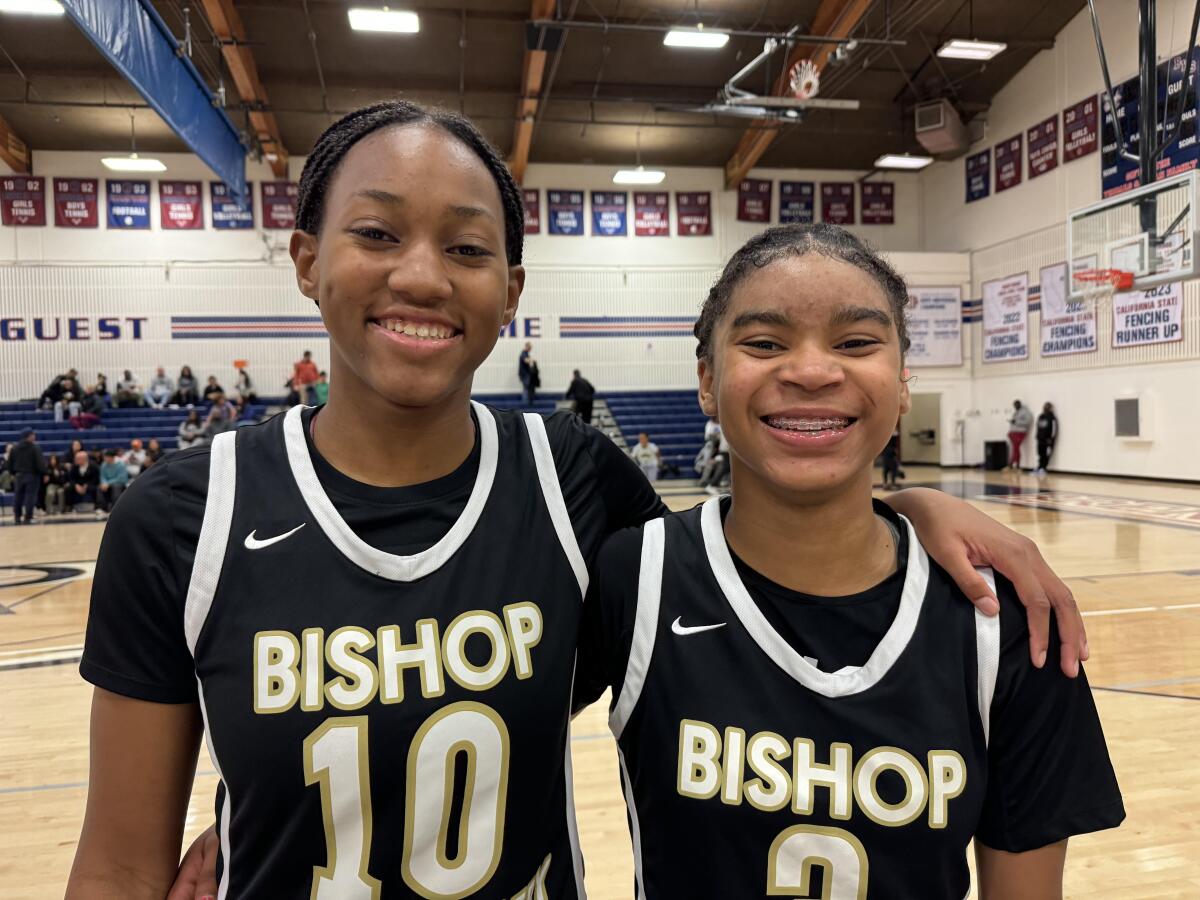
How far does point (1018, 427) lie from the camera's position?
51.0 ft

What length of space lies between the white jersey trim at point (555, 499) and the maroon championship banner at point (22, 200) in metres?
19.1

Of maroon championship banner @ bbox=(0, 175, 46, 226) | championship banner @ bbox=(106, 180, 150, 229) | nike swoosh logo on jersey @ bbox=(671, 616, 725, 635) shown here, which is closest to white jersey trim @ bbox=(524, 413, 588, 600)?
nike swoosh logo on jersey @ bbox=(671, 616, 725, 635)

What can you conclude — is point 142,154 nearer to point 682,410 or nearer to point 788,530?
point 682,410

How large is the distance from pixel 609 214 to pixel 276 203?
22.8ft

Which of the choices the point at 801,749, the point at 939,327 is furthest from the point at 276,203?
the point at 801,749

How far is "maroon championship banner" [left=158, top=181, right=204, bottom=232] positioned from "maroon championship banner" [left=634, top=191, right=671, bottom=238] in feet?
29.5

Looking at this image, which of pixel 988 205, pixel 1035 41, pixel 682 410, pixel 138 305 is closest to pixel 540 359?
pixel 682 410

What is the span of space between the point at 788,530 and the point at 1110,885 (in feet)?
5.82

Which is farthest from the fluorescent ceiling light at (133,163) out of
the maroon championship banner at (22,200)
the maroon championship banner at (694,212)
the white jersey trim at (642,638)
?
the white jersey trim at (642,638)

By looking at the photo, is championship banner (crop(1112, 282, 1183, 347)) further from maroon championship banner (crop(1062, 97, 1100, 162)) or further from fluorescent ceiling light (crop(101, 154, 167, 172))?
fluorescent ceiling light (crop(101, 154, 167, 172))

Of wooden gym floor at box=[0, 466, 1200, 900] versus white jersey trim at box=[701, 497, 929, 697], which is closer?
white jersey trim at box=[701, 497, 929, 697]

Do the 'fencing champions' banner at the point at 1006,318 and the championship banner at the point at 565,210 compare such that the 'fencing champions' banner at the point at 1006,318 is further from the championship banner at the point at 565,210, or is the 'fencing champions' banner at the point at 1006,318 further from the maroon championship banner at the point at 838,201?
the championship banner at the point at 565,210

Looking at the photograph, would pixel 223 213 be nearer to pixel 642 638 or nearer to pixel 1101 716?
pixel 1101 716

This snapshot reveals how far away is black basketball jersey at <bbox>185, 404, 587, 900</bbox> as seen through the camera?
988 mm
